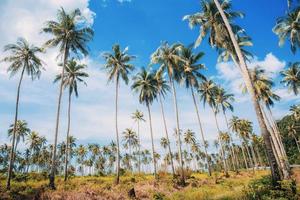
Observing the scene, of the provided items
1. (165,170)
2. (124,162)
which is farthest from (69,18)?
(124,162)

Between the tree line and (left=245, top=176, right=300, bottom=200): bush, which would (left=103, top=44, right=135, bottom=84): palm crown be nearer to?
the tree line

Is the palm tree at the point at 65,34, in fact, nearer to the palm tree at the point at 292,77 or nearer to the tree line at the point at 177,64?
the tree line at the point at 177,64

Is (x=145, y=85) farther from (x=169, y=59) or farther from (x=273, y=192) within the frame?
(x=273, y=192)

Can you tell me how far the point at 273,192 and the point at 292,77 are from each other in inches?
1398

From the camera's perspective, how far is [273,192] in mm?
10898

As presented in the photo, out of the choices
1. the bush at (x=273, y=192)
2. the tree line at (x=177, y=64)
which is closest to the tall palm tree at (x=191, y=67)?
the tree line at (x=177, y=64)

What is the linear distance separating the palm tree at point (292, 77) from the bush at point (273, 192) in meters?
33.9

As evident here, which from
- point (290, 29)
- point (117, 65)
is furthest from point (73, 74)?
point (290, 29)

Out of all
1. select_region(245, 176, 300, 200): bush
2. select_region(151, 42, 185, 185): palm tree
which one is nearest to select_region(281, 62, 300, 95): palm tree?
select_region(151, 42, 185, 185): palm tree

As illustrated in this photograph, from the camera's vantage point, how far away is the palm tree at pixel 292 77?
→ 41.0m

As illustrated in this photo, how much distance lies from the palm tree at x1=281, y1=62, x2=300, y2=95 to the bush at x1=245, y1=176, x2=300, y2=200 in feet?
111

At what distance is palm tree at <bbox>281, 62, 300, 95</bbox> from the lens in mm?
40969

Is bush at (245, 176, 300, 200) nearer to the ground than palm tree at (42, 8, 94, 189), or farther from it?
nearer to the ground

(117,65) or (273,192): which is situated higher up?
(117,65)
